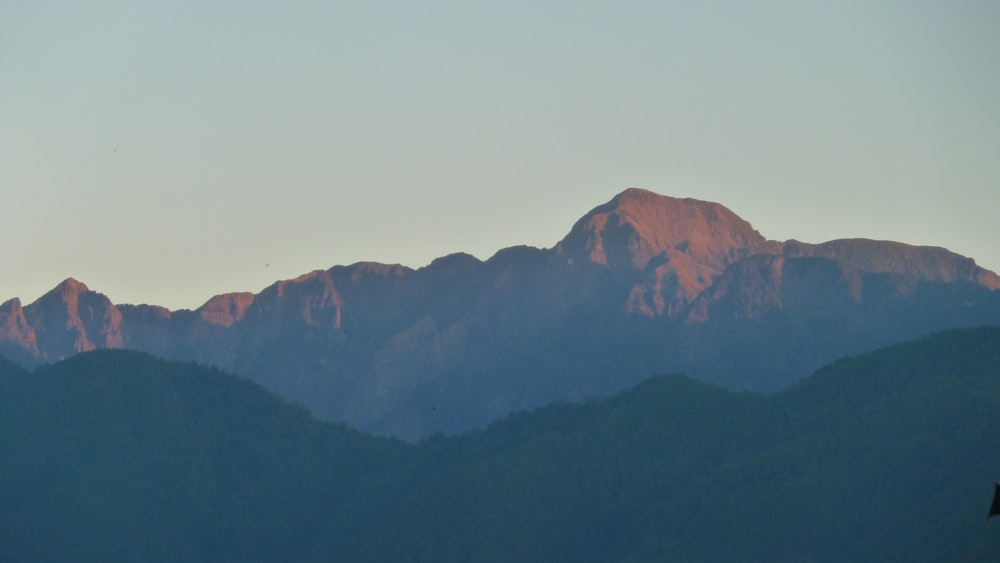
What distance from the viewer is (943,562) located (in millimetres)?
199375

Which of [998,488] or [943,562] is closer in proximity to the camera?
[998,488]

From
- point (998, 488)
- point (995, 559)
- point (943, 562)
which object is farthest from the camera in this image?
point (943, 562)

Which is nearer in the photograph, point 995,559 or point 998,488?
point 998,488

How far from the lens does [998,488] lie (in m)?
75.4

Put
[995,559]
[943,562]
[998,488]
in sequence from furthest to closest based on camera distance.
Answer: [943,562] → [995,559] → [998,488]

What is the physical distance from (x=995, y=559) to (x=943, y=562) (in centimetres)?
1364

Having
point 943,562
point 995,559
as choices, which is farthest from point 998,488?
point 943,562

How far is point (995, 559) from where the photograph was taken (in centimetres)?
18600

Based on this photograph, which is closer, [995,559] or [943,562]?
[995,559]

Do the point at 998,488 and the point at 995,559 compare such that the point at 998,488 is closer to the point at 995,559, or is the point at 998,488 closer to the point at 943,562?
the point at 995,559

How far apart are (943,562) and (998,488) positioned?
419 ft

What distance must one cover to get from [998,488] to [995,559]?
377ft
